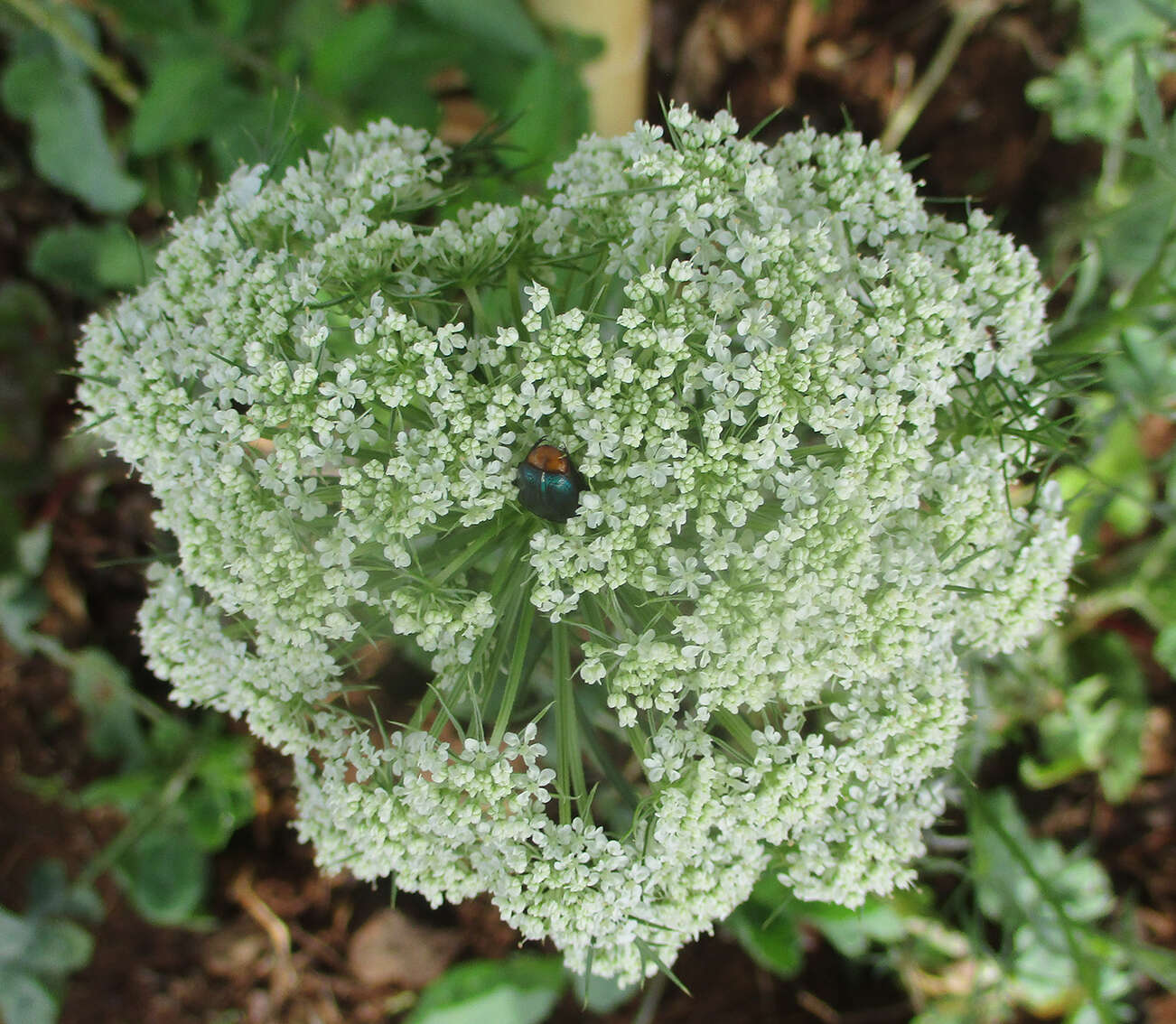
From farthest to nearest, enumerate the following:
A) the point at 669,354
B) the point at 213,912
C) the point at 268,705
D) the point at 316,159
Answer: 1. the point at 213,912
2. the point at 316,159
3. the point at 268,705
4. the point at 669,354

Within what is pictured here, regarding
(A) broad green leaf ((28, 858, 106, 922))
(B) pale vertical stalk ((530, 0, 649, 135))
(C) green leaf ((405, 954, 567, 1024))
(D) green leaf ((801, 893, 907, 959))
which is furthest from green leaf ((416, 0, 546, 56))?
(A) broad green leaf ((28, 858, 106, 922))

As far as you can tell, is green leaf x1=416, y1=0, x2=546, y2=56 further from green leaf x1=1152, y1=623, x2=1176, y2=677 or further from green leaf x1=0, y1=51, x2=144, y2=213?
green leaf x1=1152, y1=623, x2=1176, y2=677

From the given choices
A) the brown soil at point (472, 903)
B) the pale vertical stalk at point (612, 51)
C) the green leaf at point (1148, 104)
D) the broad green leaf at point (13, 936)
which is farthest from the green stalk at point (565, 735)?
the broad green leaf at point (13, 936)

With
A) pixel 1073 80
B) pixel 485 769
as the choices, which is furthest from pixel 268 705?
pixel 1073 80

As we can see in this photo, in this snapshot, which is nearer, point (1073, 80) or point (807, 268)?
point (807, 268)

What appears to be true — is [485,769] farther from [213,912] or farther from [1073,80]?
[1073,80]

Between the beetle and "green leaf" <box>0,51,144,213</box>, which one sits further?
"green leaf" <box>0,51,144,213</box>
